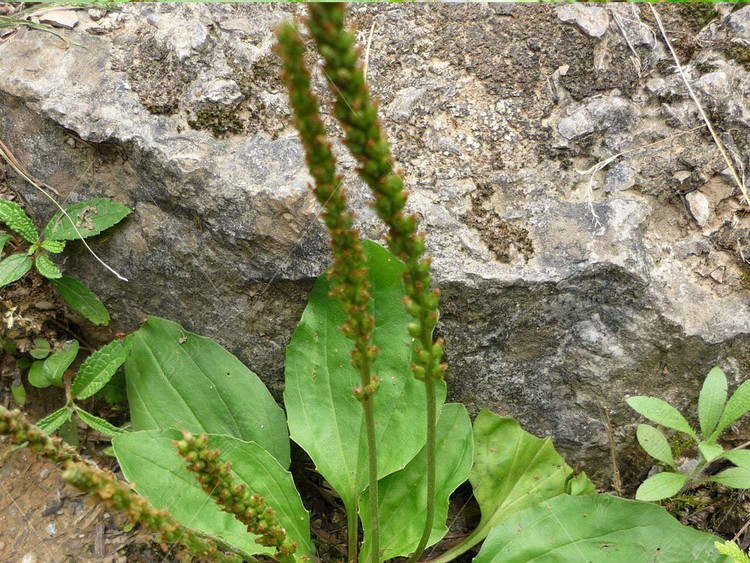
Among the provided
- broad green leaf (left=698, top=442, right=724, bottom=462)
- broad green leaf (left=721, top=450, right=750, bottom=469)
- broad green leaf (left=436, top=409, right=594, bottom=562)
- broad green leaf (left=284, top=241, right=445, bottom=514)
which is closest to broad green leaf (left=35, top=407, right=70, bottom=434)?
broad green leaf (left=284, top=241, right=445, bottom=514)

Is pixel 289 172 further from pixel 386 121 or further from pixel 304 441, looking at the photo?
pixel 304 441

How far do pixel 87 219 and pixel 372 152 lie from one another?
1853 millimetres

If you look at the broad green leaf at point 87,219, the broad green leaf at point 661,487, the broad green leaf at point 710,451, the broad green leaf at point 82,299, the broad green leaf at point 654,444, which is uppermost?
the broad green leaf at point 87,219

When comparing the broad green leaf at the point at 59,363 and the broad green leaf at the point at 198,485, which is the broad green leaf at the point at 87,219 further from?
the broad green leaf at the point at 198,485

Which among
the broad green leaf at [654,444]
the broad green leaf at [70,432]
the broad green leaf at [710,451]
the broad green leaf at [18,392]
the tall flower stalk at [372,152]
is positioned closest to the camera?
the tall flower stalk at [372,152]

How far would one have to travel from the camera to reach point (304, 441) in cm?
269

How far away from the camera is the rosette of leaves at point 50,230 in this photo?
271 cm

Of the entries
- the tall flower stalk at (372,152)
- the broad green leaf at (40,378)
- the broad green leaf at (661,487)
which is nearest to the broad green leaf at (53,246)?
the broad green leaf at (40,378)

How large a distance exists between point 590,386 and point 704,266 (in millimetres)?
626

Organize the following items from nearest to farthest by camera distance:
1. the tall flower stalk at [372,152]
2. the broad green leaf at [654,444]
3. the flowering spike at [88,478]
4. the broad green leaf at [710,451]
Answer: the tall flower stalk at [372,152]
the flowering spike at [88,478]
the broad green leaf at [710,451]
the broad green leaf at [654,444]

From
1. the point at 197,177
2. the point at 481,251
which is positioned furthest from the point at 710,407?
the point at 197,177

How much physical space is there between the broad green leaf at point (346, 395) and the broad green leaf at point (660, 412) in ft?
2.31

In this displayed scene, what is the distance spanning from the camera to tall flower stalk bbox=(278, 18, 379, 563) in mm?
1229

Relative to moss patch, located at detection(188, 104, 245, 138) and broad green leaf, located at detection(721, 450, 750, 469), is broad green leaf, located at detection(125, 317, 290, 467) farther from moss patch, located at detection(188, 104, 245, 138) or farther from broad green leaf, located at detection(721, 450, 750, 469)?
broad green leaf, located at detection(721, 450, 750, 469)
